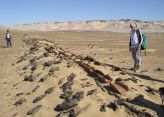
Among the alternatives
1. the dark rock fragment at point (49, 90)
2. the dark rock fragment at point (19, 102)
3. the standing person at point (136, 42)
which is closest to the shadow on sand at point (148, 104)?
the dark rock fragment at point (49, 90)

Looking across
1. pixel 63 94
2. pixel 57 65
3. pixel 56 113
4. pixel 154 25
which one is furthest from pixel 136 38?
pixel 154 25

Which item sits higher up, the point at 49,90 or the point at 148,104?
the point at 148,104

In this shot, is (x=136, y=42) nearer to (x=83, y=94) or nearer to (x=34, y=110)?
(x=83, y=94)

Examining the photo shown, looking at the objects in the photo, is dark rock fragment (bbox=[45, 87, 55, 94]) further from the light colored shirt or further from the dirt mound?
the light colored shirt

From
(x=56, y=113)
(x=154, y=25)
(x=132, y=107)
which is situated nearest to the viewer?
(x=132, y=107)

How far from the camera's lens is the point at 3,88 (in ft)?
47.2

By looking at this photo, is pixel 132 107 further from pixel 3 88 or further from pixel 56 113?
pixel 3 88

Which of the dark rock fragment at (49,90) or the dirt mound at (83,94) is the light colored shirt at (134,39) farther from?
the dark rock fragment at (49,90)

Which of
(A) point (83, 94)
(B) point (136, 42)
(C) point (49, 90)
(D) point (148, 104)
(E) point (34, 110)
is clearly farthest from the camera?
(B) point (136, 42)

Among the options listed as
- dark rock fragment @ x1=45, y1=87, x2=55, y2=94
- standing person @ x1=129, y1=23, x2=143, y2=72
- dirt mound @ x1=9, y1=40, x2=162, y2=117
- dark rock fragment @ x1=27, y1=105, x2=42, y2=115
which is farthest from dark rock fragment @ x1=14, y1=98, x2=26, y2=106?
standing person @ x1=129, y1=23, x2=143, y2=72

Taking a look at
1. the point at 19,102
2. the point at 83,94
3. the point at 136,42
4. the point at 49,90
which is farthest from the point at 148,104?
the point at 136,42

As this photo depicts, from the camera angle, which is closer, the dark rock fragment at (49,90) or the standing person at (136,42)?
the dark rock fragment at (49,90)

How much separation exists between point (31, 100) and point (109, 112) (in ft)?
11.5

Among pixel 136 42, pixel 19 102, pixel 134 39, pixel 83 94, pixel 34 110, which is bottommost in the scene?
pixel 19 102
